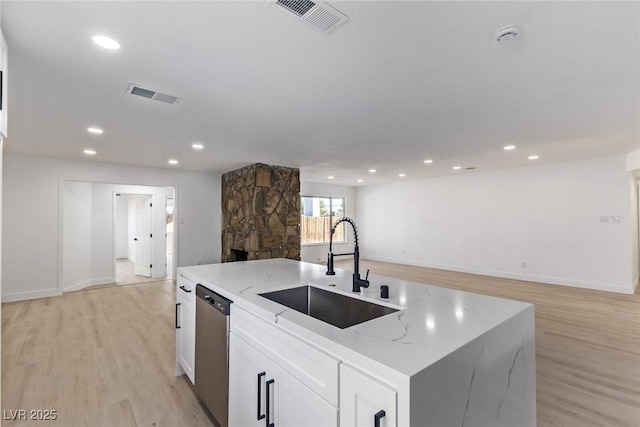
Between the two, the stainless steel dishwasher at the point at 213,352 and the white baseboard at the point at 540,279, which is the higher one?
the stainless steel dishwasher at the point at 213,352

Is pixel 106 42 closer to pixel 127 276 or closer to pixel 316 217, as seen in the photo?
pixel 127 276

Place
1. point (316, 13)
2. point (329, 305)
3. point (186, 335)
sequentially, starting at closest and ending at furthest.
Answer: point (316, 13) < point (329, 305) < point (186, 335)

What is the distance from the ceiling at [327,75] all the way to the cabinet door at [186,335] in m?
1.75

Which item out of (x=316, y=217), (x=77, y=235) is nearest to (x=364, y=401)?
(x=77, y=235)

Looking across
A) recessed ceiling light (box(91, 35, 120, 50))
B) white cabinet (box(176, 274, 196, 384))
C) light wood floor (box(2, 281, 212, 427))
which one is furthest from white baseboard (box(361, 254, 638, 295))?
recessed ceiling light (box(91, 35, 120, 50))

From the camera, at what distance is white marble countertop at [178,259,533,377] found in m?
0.97

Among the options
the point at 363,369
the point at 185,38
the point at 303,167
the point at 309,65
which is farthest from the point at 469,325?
the point at 303,167

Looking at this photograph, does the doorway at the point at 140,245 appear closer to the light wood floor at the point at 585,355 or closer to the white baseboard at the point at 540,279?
the white baseboard at the point at 540,279

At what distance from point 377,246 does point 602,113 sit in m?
6.72

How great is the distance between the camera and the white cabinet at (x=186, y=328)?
89.7 inches

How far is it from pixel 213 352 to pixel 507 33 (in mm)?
2591

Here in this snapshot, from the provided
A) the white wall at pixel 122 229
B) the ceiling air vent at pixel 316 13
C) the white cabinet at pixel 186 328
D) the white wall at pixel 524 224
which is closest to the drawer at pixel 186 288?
the white cabinet at pixel 186 328

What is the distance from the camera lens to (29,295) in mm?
5016

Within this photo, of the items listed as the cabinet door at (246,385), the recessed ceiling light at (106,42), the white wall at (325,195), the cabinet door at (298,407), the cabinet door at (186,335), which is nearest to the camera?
the cabinet door at (298,407)
